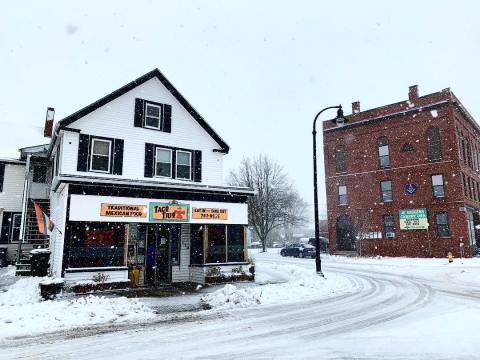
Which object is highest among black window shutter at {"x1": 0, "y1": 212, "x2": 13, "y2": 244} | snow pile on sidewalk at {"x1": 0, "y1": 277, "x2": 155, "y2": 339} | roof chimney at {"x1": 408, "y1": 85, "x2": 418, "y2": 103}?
roof chimney at {"x1": 408, "y1": 85, "x2": 418, "y2": 103}

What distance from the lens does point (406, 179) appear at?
35062 millimetres

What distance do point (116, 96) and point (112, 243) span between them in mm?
7695

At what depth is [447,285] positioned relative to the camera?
16.5 metres

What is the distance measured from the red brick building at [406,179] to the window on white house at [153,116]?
1558 cm

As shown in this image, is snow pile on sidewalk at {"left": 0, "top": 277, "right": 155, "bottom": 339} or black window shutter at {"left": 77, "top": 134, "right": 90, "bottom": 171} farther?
black window shutter at {"left": 77, "top": 134, "right": 90, "bottom": 171}

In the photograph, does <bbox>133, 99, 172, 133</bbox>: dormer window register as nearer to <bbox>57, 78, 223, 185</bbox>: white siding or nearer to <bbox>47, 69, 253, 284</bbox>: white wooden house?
<bbox>47, 69, 253, 284</bbox>: white wooden house

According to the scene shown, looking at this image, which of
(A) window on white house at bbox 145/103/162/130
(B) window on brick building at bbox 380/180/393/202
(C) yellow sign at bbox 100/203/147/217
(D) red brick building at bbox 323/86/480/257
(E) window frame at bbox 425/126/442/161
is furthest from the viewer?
(B) window on brick building at bbox 380/180/393/202

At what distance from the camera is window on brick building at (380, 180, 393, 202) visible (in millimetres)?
36031

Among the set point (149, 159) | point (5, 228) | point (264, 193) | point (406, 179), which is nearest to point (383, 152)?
point (406, 179)

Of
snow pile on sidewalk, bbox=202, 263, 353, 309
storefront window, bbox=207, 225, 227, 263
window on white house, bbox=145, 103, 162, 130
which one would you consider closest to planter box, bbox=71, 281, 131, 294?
snow pile on sidewalk, bbox=202, 263, 353, 309

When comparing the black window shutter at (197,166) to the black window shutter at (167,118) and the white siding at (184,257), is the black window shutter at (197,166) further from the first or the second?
the white siding at (184,257)

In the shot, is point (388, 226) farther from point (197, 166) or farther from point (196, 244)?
point (196, 244)

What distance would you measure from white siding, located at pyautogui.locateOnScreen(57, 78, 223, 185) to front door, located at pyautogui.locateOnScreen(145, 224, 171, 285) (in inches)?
113

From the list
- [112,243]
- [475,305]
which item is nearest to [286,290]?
[475,305]
